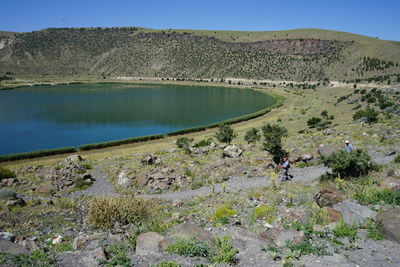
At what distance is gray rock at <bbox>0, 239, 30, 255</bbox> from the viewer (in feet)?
27.1

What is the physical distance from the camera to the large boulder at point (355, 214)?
948 centimetres

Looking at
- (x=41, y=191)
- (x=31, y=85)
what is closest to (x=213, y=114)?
(x=41, y=191)

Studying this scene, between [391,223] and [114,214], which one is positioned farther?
[114,214]

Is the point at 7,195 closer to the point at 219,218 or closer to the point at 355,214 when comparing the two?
the point at 219,218

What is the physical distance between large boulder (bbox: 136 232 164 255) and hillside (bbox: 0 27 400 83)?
4919 inches

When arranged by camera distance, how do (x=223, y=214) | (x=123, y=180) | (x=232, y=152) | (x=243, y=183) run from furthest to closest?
(x=232, y=152), (x=123, y=180), (x=243, y=183), (x=223, y=214)

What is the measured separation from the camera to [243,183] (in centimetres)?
1858

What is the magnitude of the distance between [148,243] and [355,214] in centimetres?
660

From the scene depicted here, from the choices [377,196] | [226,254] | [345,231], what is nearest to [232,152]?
[377,196]

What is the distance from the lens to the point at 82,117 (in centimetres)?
6862

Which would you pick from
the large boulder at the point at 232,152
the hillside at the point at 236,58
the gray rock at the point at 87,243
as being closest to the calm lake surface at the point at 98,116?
the large boulder at the point at 232,152

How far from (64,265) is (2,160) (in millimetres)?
37015

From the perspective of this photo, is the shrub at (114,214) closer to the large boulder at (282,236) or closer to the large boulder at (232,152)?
the large boulder at (282,236)

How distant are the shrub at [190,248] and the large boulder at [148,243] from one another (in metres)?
0.43
